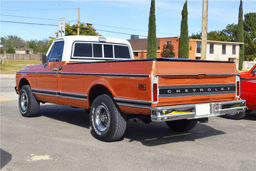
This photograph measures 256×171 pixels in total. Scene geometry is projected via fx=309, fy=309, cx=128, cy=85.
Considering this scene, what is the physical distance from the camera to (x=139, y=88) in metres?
5.04

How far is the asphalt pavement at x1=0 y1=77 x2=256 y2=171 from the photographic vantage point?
4500 mm

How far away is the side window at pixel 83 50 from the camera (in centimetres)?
754

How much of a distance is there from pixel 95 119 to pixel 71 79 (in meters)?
1.20

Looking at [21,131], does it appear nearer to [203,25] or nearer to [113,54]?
[113,54]

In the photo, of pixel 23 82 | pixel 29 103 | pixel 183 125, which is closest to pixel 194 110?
pixel 183 125

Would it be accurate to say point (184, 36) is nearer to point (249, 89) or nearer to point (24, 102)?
point (249, 89)

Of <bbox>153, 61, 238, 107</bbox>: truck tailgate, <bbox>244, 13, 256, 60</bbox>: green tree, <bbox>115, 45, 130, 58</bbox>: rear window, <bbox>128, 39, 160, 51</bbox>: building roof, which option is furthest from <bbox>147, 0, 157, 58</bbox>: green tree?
<bbox>153, 61, 238, 107</bbox>: truck tailgate

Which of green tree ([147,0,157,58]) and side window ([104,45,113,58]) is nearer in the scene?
side window ([104,45,113,58])

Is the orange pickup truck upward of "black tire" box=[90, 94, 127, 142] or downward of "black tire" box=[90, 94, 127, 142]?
upward

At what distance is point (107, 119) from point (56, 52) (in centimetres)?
276

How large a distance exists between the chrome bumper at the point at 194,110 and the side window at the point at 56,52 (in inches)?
140

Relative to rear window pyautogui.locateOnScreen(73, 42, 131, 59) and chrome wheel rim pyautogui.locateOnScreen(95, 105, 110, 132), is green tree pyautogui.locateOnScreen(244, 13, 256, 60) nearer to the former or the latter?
rear window pyautogui.locateOnScreen(73, 42, 131, 59)

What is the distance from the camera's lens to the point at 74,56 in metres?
7.46

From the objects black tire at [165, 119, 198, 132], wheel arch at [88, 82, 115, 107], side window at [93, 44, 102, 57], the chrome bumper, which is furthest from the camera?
side window at [93, 44, 102, 57]
